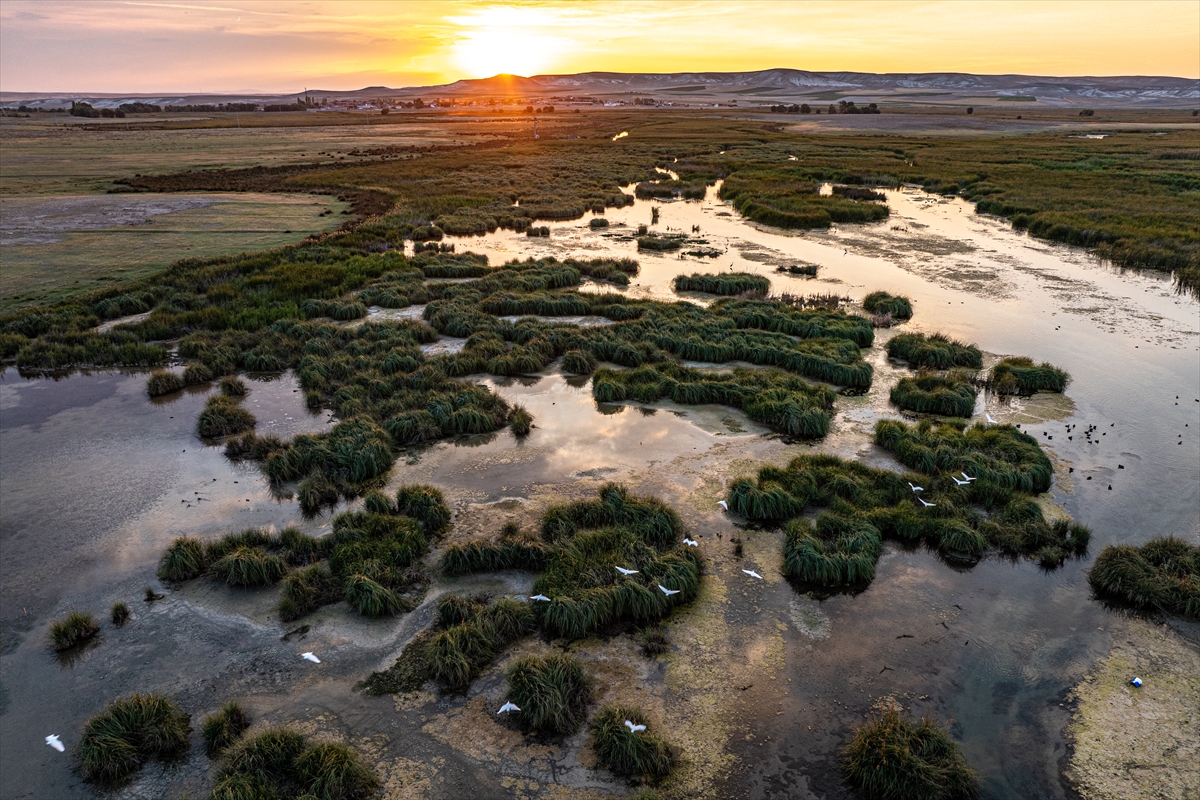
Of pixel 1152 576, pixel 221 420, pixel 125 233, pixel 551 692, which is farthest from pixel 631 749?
pixel 125 233

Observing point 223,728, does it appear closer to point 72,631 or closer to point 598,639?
point 72,631

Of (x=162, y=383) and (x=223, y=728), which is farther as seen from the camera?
(x=162, y=383)

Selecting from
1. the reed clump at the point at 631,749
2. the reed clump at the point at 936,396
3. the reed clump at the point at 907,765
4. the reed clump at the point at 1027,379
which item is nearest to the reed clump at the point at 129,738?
the reed clump at the point at 631,749

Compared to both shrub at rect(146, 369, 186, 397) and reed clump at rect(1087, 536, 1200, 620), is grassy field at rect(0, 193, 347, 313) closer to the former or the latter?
shrub at rect(146, 369, 186, 397)

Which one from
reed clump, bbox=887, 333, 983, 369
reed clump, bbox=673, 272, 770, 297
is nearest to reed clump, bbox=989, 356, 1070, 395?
reed clump, bbox=887, 333, 983, 369

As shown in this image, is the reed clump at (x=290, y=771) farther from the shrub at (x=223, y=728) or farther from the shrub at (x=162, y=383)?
the shrub at (x=162, y=383)

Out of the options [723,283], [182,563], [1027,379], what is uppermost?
[723,283]
